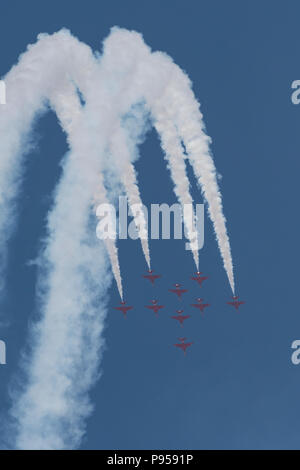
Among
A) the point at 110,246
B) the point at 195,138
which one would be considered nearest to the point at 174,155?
the point at 195,138

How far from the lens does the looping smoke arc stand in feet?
182

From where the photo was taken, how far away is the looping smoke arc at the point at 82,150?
55.5m

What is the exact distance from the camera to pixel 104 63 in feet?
182

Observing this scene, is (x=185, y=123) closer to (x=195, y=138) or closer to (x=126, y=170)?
(x=195, y=138)

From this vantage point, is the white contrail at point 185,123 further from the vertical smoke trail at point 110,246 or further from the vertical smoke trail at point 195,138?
the vertical smoke trail at point 110,246

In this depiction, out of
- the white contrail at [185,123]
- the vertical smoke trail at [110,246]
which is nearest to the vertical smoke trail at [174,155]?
the white contrail at [185,123]

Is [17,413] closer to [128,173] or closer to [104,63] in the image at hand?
[128,173]

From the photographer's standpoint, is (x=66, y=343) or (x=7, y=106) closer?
(x=7, y=106)

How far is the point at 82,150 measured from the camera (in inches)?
2192

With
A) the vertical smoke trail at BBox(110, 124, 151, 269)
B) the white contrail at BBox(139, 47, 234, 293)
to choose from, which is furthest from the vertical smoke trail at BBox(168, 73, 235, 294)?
the vertical smoke trail at BBox(110, 124, 151, 269)

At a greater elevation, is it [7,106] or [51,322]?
[7,106]

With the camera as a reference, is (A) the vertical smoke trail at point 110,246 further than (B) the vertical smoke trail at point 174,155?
No
